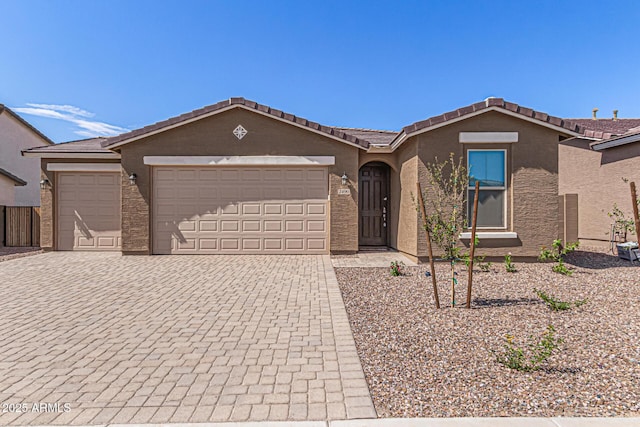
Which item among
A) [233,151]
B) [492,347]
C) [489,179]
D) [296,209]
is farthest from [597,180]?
[233,151]

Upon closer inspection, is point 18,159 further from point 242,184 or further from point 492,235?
point 492,235

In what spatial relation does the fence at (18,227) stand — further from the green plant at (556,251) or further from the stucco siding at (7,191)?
the green plant at (556,251)

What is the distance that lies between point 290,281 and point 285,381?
400 centimetres

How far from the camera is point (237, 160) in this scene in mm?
10070

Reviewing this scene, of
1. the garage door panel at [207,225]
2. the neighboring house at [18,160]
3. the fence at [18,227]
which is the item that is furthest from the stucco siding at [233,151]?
the neighboring house at [18,160]

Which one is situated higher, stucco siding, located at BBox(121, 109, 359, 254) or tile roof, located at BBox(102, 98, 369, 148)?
tile roof, located at BBox(102, 98, 369, 148)

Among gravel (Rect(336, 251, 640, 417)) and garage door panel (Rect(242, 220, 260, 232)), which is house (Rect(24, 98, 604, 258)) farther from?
gravel (Rect(336, 251, 640, 417))

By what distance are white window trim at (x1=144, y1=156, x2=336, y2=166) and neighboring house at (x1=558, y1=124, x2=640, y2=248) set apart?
25.7ft

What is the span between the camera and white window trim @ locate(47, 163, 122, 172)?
35.8 feet

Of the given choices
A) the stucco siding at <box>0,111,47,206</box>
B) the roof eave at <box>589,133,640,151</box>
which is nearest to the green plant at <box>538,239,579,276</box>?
the roof eave at <box>589,133,640,151</box>

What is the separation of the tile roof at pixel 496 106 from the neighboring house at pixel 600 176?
266cm

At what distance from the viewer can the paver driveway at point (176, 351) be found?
2787 millimetres

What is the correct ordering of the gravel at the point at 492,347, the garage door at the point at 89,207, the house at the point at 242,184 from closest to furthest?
1. the gravel at the point at 492,347
2. the house at the point at 242,184
3. the garage door at the point at 89,207

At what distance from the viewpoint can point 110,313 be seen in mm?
5086
